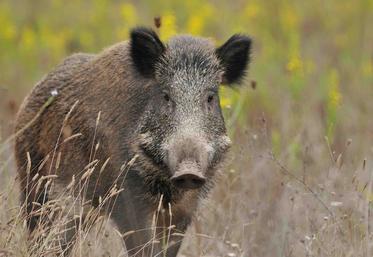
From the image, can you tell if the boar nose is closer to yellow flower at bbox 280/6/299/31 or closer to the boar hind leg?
the boar hind leg

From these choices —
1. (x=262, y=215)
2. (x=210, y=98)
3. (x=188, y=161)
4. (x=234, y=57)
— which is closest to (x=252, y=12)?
(x=262, y=215)

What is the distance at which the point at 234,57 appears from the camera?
6562 millimetres

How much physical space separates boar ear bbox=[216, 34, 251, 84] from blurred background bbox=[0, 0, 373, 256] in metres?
0.21

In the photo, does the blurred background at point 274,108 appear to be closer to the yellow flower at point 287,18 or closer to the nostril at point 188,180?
the yellow flower at point 287,18

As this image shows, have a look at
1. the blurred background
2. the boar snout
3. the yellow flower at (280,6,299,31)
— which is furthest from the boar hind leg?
the yellow flower at (280,6,299,31)

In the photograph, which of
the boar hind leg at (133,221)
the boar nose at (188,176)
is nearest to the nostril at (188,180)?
the boar nose at (188,176)

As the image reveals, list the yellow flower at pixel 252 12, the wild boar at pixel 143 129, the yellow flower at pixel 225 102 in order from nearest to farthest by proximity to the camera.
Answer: the wild boar at pixel 143 129
the yellow flower at pixel 225 102
the yellow flower at pixel 252 12

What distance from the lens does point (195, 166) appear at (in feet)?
17.6

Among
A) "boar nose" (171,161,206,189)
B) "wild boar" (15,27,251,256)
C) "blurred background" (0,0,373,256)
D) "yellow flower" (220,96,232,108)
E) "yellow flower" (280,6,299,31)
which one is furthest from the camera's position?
"yellow flower" (280,6,299,31)

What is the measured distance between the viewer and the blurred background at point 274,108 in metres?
6.47

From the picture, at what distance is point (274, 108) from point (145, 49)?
469 centimetres

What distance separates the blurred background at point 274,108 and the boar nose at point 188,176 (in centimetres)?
33

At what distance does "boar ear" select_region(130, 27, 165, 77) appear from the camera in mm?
6223

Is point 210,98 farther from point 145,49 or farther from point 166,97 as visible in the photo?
point 145,49
